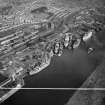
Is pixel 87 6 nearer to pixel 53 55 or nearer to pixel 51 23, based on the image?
pixel 51 23

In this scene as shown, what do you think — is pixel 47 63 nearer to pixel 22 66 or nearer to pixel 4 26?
pixel 22 66

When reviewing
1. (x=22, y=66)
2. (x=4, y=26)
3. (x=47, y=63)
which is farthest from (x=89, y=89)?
(x=4, y=26)

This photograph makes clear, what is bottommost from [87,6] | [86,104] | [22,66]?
[86,104]

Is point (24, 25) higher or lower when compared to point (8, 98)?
higher

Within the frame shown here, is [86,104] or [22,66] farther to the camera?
[22,66]

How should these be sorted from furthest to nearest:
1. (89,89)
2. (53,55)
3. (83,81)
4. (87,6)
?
(87,6)
(53,55)
(83,81)
(89,89)

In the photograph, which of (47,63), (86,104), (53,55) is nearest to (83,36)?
(53,55)

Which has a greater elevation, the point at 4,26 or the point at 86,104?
the point at 4,26

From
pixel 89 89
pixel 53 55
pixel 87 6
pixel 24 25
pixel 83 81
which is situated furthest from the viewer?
pixel 87 6

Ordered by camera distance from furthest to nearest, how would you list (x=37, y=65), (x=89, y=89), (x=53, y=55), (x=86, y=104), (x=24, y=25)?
(x=24, y=25), (x=53, y=55), (x=37, y=65), (x=89, y=89), (x=86, y=104)
